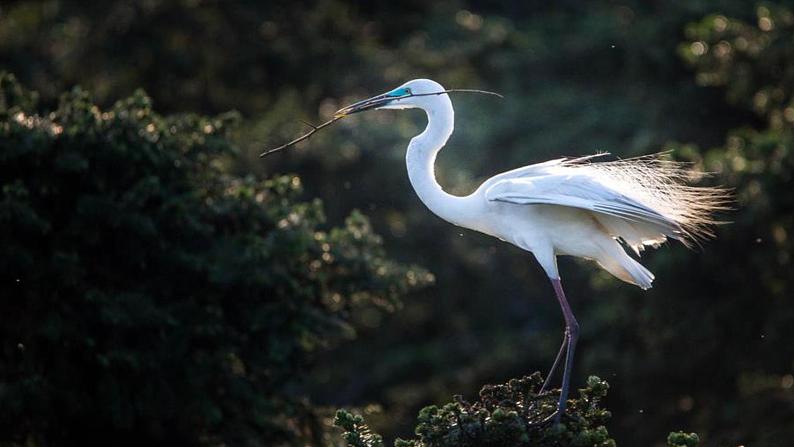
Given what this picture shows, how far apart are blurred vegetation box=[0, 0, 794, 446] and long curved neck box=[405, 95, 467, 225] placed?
3.51 m

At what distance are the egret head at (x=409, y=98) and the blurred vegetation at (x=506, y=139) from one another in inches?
141

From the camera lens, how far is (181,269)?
25.3 ft

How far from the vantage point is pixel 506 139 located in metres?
14.3

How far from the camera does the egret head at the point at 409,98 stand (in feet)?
22.0

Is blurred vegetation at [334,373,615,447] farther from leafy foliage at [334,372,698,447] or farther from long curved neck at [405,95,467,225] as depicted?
long curved neck at [405,95,467,225]

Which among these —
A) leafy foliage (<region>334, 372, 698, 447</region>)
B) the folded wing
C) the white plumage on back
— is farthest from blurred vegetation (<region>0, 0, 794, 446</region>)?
leafy foliage (<region>334, 372, 698, 447</region>)

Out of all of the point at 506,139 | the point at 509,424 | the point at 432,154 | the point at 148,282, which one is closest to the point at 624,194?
the point at 432,154

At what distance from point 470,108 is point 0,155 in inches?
307

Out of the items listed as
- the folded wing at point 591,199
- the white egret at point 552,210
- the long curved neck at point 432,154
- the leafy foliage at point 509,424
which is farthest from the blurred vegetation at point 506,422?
the long curved neck at point 432,154

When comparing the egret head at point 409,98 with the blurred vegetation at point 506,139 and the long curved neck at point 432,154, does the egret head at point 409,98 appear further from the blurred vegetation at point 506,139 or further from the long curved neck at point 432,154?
the blurred vegetation at point 506,139

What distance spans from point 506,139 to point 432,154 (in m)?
7.68

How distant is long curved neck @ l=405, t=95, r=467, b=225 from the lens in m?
6.70

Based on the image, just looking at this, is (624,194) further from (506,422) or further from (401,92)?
(506,422)

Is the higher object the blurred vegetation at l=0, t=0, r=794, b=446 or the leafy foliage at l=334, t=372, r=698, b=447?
the blurred vegetation at l=0, t=0, r=794, b=446
